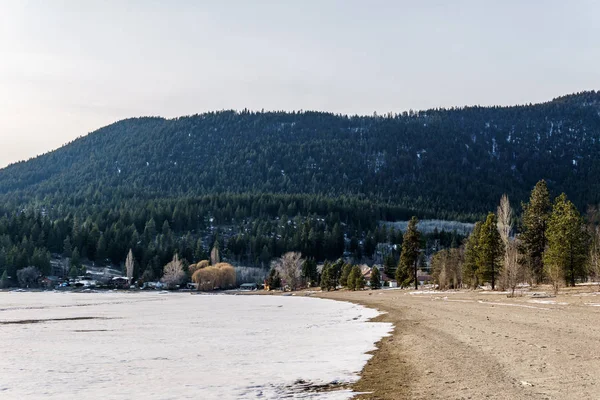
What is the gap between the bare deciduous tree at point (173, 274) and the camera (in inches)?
6742

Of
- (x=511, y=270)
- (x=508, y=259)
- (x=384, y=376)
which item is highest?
(x=508, y=259)

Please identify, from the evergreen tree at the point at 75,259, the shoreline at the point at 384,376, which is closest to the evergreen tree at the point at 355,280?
the evergreen tree at the point at 75,259

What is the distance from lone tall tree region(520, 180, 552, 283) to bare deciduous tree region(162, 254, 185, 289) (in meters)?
121

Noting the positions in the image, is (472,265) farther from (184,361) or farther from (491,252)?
(184,361)

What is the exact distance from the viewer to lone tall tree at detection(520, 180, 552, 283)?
7240 centimetres

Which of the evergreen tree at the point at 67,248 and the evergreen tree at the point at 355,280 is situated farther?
the evergreen tree at the point at 67,248

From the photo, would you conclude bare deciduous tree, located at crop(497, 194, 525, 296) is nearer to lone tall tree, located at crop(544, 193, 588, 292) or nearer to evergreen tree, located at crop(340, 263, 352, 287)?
lone tall tree, located at crop(544, 193, 588, 292)

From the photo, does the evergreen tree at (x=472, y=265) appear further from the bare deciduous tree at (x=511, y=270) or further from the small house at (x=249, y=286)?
the small house at (x=249, y=286)

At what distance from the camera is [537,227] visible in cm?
7325

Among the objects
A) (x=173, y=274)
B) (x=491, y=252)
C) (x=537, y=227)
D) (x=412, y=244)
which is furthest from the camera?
(x=173, y=274)

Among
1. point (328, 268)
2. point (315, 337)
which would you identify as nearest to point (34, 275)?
point (328, 268)

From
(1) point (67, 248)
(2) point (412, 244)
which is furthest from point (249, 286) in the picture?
(2) point (412, 244)

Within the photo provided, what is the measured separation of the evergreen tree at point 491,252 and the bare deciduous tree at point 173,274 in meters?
119

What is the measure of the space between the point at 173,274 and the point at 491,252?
4807 inches
